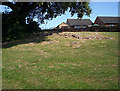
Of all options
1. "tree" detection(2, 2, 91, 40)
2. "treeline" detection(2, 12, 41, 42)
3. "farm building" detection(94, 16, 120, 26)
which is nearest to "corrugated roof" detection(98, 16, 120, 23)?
"farm building" detection(94, 16, 120, 26)

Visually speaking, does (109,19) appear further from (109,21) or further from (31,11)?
(31,11)

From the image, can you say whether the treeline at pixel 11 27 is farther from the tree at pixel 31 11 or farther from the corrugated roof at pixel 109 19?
the corrugated roof at pixel 109 19

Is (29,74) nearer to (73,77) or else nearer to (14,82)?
(14,82)

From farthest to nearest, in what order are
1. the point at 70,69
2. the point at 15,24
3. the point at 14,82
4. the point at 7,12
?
the point at 7,12, the point at 15,24, the point at 70,69, the point at 14,82

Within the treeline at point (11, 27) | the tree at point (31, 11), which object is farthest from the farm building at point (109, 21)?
the treeline at point (11, 27)

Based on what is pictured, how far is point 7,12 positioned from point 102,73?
20292mm

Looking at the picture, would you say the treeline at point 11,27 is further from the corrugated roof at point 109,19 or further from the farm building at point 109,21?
the corrugated roof at point 109,19

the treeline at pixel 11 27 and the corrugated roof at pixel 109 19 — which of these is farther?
the corrugated roof at pixel 109 19

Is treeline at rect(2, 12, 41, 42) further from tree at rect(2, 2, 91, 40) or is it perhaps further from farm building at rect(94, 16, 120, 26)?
farm building at rect(94, 16, 120, 26)

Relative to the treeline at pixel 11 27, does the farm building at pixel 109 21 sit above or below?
above

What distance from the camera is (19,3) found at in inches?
997

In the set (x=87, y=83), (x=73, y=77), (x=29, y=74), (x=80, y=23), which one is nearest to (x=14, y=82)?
(x=29, y=74)

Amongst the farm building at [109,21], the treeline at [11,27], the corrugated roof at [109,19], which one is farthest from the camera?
the corrugated roof at [109,19]

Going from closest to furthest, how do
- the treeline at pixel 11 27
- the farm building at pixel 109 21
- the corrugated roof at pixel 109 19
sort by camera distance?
the treeline at pixel 11 27
the farm building at pixel 109 21
the corrugated roof at pixel 109 19
